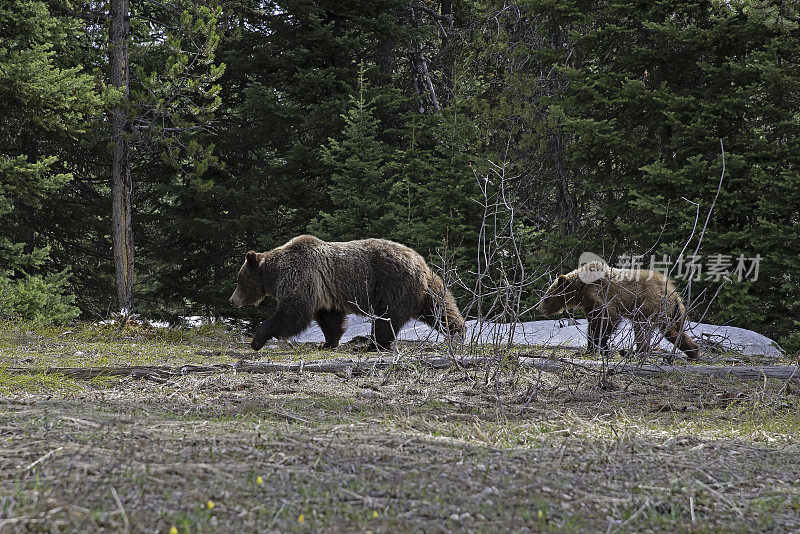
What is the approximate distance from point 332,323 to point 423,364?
10.1 feet

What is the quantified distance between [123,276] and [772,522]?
11504 millimetres

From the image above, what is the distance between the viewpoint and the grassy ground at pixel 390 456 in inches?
82.6

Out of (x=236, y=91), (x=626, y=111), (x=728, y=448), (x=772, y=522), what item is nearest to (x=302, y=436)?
(x=772, y=522)

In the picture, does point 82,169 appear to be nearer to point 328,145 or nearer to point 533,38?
point 328,145

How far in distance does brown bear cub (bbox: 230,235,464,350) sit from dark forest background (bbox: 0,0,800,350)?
598 mm

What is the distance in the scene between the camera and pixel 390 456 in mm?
2779

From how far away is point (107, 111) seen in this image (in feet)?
38.7

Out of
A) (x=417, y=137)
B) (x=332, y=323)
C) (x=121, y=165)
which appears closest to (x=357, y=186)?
(x=417, y=137)

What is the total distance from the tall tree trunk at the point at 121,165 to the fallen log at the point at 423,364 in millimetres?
6829

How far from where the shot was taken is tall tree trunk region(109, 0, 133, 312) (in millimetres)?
11539

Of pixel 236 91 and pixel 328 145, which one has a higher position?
pixel 236 91

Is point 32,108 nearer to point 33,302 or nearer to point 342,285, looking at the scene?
point 33,302

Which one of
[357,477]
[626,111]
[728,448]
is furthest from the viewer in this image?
[626,111]

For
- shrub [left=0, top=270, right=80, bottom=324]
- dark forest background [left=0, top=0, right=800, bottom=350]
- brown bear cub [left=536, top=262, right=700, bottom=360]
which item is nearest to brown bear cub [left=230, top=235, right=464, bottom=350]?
dark forest background [left=0, top=0, right=800, bottom=350]
